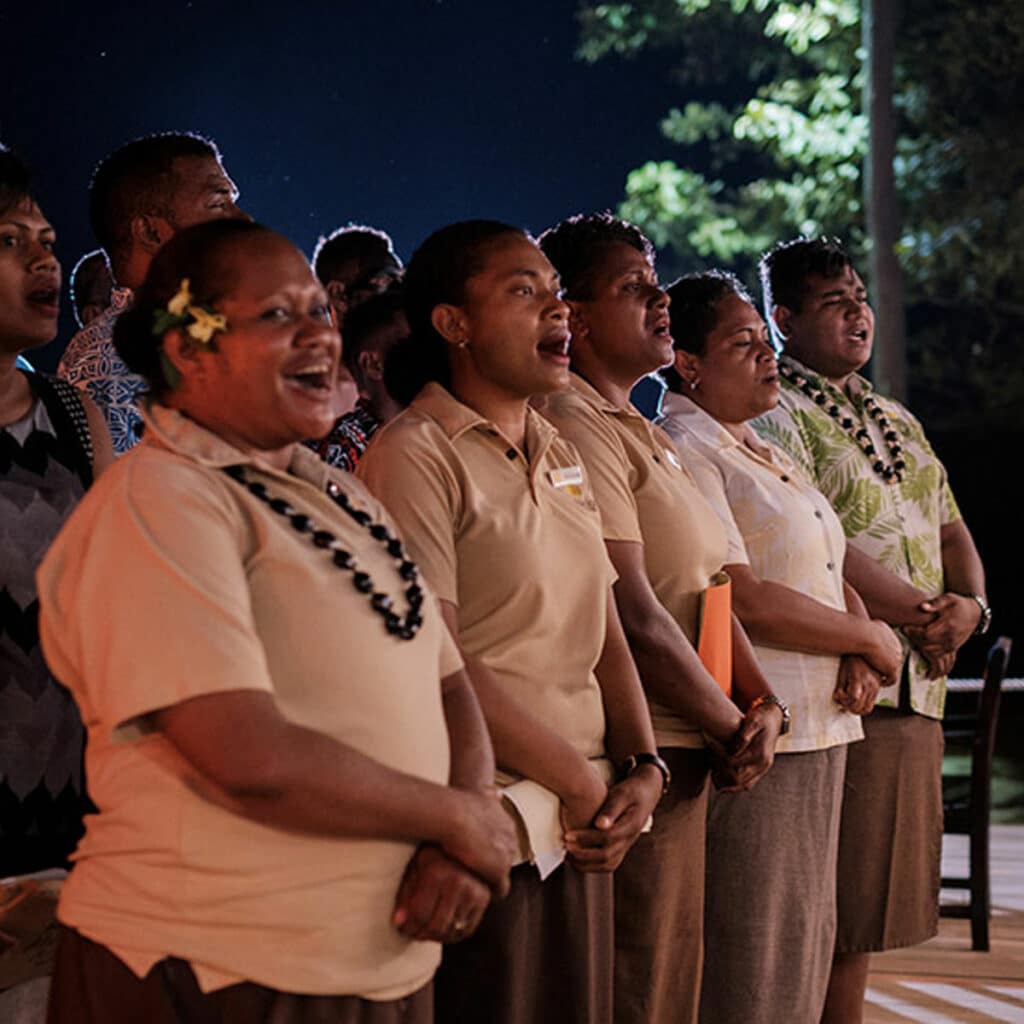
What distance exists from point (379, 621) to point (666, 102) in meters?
13.5

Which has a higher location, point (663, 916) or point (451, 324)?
point (451, 324)

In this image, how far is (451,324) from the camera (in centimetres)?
268

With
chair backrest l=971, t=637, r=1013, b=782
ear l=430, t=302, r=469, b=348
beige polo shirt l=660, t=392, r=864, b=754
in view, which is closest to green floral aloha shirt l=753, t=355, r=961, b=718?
beige polo shirt l=660, t=392, r=864, b=754

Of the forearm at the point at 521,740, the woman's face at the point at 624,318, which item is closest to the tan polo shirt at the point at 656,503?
the woman's face at the point at 624,318

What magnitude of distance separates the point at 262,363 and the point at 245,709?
1.35ft

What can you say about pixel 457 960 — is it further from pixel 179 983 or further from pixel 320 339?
pixel 320 339

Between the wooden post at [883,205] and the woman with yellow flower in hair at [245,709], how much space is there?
872 centimetres

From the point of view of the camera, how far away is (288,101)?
9.21 meters

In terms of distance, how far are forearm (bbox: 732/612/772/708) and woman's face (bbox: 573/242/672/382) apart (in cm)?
54

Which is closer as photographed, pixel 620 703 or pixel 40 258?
pixel 40 258

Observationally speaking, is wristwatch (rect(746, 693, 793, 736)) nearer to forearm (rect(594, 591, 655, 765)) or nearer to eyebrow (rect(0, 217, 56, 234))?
forearm (rect(594, 591, 655, 765))

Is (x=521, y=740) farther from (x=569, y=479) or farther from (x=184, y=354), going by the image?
(x=184, y=354)

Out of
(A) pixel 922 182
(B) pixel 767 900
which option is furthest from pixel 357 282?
(A) pixel 922 182

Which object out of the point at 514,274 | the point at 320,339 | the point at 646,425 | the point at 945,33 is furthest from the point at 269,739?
the point at 945,33
